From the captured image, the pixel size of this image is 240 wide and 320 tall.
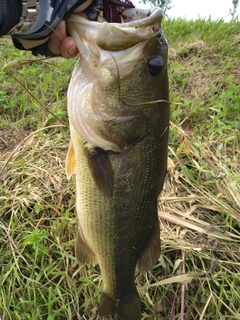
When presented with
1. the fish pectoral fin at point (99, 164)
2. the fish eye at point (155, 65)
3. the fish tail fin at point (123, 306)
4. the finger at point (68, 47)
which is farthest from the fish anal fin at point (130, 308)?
the finger at point (68, 47)

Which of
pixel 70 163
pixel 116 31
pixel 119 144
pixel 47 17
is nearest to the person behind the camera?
pixel 116 31

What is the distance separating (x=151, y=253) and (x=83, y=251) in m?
0.40

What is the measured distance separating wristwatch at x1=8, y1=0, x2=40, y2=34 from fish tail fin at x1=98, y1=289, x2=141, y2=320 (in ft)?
5.00

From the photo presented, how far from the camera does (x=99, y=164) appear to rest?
178 cm

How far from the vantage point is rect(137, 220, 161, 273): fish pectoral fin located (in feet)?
6.74

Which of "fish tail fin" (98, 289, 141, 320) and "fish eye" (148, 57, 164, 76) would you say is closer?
"fish eye" (148, 57, 164, 76)

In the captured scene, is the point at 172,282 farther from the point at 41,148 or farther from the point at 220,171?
the point at 41,148

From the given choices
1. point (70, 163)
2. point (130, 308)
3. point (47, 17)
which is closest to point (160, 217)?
point (130, 308)

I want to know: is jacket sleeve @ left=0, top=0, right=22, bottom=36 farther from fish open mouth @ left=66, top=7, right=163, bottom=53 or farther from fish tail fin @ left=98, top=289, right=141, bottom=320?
fish tail fin @ left=98, top=289, right=141, bottom=320

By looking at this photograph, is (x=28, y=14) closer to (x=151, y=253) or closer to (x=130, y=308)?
(x=151, y=253)

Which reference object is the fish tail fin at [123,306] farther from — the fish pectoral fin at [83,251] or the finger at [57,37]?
the finger at [57,37]

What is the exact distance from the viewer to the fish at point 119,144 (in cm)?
161

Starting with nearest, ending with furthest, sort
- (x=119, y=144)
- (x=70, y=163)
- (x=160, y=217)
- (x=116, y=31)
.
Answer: (x=116, y=31), (x=119, y=144), (x=70, y=163), (x=160, y=217)

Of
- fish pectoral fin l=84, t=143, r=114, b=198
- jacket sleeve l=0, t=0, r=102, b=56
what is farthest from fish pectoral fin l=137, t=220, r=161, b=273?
jacket sleeve l=0, t=0, r=102, b=56
